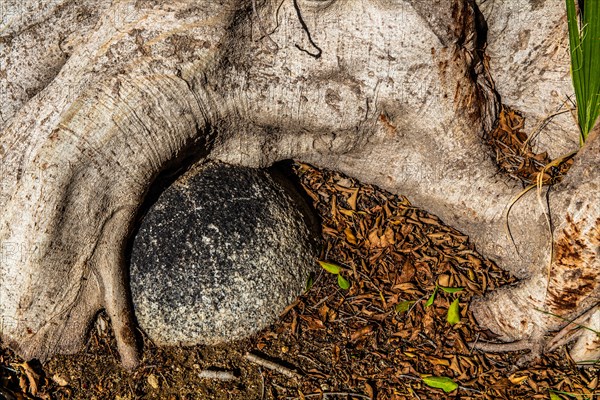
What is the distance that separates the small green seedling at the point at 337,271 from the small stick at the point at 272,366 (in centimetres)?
57

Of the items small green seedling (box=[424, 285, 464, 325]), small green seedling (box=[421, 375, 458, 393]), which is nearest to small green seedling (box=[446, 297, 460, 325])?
small green seedling (box=[424, 285, 464, 325])

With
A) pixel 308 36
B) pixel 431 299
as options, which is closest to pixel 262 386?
pixel 431 299

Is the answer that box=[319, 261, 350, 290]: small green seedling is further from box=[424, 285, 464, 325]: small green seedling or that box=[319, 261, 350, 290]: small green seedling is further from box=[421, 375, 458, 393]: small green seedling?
box=[421, 375, 458, 393]: small green seedling

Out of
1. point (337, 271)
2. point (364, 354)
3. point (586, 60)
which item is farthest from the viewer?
point (337, 271)

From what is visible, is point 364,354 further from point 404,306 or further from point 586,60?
point 586,60

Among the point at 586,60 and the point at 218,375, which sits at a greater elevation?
the point at 586,60

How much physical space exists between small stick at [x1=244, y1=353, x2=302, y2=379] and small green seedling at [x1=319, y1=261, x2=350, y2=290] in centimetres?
57

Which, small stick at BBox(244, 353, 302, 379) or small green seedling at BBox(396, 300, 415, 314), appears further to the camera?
small green seedling at BBox(396, 300, 415, 314)

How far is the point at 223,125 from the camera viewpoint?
3.44 m

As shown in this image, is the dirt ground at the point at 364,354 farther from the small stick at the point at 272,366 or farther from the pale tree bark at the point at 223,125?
the pale tree bark at the point at 223,125

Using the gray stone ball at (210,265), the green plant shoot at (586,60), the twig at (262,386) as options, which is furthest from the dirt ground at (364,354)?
the green plant shoot at (586,60)

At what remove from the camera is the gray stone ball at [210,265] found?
128 inches

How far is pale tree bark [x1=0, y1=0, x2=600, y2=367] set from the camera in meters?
3.10

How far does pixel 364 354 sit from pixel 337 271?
19.4 inches
